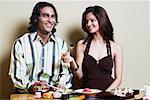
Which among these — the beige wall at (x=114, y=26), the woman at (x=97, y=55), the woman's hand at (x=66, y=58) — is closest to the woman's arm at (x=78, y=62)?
the woman at (x=97, y=55)

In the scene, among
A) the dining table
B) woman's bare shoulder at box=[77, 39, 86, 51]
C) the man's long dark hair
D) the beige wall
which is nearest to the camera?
the dining table

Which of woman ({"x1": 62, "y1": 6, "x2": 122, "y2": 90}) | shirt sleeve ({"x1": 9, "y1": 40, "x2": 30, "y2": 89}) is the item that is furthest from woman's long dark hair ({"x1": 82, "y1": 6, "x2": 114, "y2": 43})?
shirt sleeve ({"x1": 9, "y1": 40, "x2": 30, "y2": 89})

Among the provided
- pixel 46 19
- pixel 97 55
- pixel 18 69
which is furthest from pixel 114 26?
pixel 18 69

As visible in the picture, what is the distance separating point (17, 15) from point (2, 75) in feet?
1.75

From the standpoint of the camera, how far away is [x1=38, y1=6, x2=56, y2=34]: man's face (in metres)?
2.19

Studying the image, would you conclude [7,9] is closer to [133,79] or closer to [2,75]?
[2,75]

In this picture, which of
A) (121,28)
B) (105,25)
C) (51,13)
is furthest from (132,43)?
(51,13)

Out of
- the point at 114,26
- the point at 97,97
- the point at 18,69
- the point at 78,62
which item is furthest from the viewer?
the point at 114,26

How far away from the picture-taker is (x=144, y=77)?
8.68ft

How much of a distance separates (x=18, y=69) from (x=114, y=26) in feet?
3.15

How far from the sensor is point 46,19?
7.20ft

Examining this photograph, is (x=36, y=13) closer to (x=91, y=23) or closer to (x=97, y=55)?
Answer: (x=91, y=23)

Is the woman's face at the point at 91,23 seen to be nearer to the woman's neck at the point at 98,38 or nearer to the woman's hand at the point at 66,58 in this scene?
the woman's neck at the point at 98,38

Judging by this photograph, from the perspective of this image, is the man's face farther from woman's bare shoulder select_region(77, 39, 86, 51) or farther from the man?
woman's bare shoulder select_region(77, 39, 86, 51)
